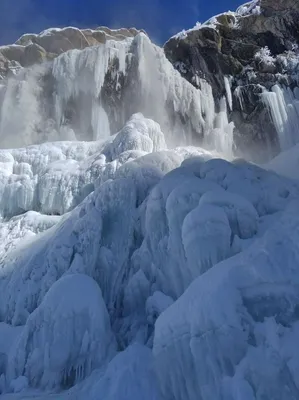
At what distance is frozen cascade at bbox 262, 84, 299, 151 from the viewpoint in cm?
2706

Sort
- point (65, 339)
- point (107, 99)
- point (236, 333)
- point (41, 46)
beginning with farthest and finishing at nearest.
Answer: point (41, 46)
point (107, 99)
point (65, 339)
point (236, 333)

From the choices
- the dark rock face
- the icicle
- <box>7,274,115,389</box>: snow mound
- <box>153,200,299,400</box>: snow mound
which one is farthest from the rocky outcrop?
<box>153,200,299,400</box>: snow mound

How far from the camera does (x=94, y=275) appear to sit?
476 inches

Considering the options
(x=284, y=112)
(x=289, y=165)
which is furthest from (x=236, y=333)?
(x=284, y=112)

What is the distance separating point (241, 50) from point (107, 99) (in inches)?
384

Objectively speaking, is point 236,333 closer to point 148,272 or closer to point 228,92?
point 148,272

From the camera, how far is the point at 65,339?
986 centimetres

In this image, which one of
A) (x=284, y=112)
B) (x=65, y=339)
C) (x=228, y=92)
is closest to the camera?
(x=65, y=339)

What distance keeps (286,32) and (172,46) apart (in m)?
7.97

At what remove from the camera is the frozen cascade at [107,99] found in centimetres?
2980

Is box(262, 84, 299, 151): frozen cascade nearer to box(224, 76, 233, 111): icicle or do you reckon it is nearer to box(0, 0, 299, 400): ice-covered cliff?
box(0, 0, 299, 400): ice-covered cliff

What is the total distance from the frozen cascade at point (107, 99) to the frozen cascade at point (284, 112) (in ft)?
10.3

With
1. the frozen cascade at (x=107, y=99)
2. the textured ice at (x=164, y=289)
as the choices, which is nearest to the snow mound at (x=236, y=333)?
the textured ice at (x=164, y=289)

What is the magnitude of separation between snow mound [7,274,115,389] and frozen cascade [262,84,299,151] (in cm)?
1980
